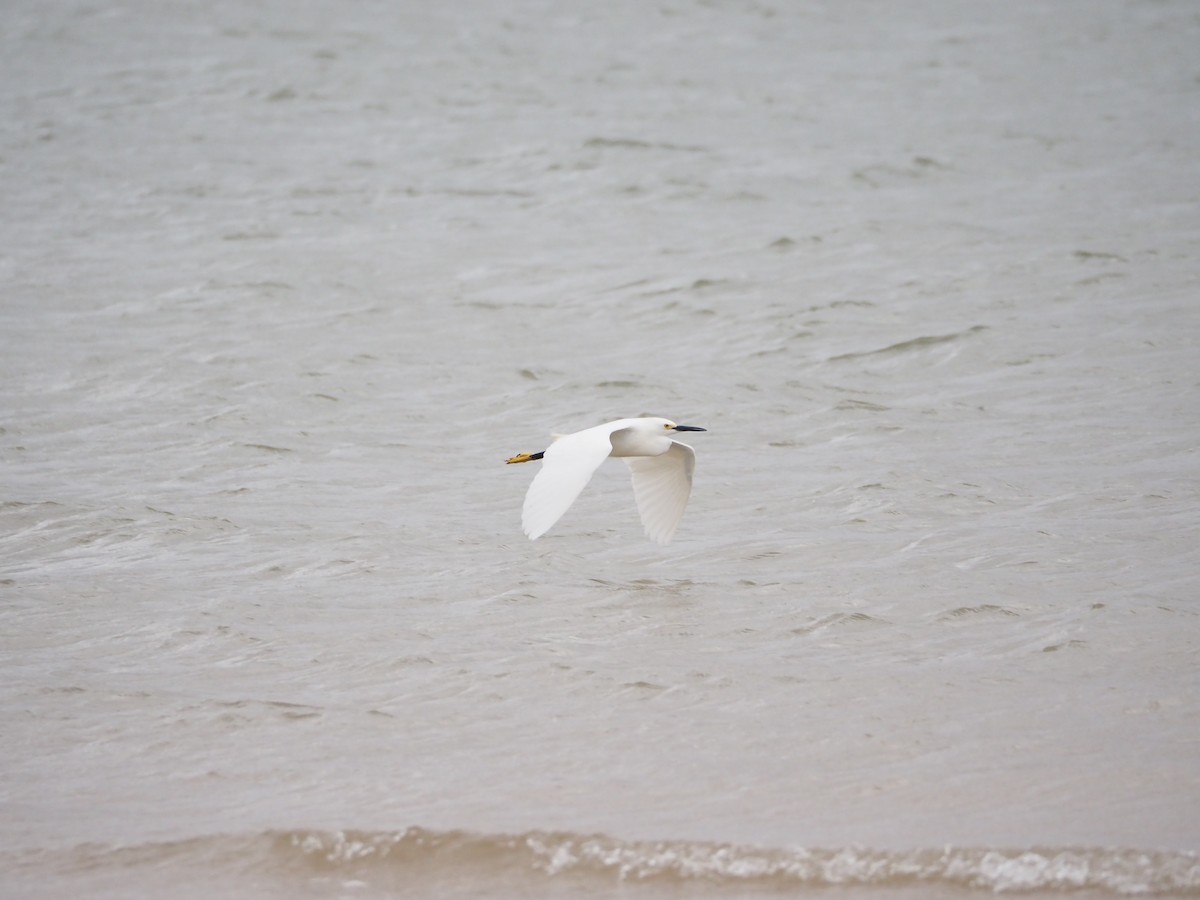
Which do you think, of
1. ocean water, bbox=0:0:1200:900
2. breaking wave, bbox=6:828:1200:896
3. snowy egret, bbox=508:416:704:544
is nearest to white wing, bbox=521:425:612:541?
snowy egret, bbox=508:416:704:544

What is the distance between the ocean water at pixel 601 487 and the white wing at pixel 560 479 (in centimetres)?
51

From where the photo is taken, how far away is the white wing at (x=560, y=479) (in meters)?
6.37

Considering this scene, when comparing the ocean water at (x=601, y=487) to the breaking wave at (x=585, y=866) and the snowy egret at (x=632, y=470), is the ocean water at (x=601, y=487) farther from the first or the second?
the snowy egret at (x=632, y=470)

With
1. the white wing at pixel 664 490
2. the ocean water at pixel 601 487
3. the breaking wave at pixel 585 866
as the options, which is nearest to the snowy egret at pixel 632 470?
the white wing at pixel 664 490

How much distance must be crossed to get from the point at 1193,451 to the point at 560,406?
370 cm

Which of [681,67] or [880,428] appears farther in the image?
[681,67]

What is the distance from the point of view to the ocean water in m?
Result: 5.04

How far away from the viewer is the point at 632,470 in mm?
7668

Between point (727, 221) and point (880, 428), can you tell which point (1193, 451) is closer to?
point (880, 428)

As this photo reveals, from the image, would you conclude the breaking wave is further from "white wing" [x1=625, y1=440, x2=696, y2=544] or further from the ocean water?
"white wing" [x1=625, y1=440, x2=696, y2=544]

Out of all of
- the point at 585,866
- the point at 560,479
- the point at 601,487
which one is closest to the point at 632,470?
the point at 601,487

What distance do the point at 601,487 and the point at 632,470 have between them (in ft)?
3.45

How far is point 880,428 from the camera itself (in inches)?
368

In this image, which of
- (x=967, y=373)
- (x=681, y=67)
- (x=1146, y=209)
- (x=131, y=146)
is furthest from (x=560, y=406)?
(x=681, y=67)
